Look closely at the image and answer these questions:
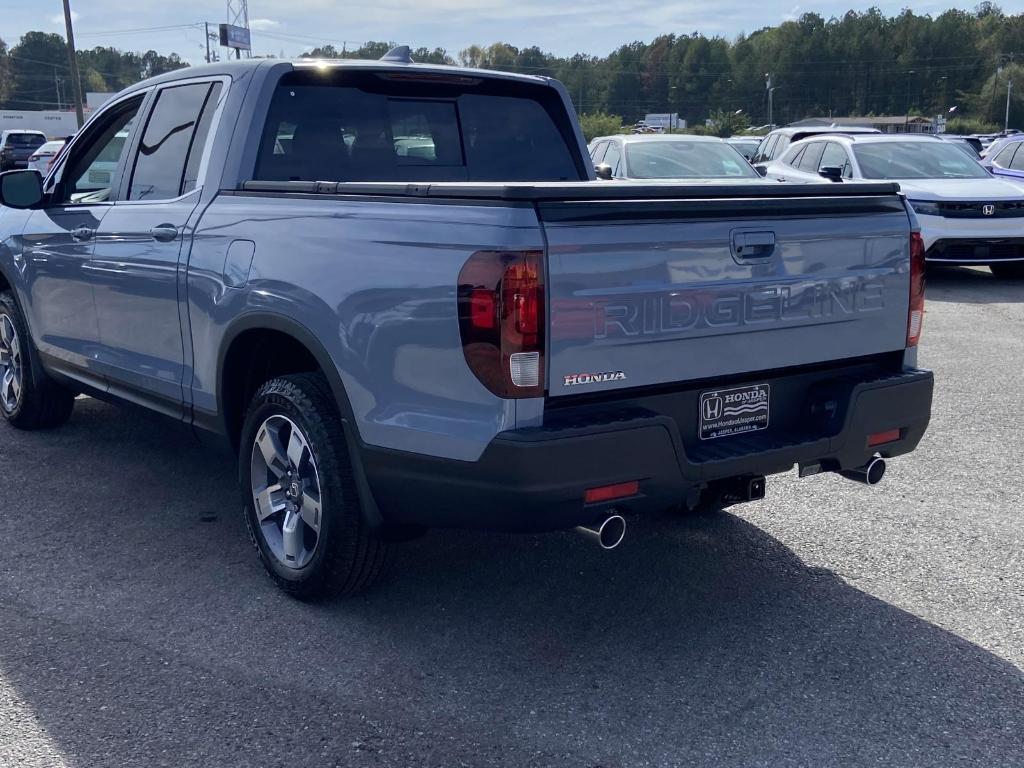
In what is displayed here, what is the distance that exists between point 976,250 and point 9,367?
1056 cm

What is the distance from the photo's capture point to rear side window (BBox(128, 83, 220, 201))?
15.9ft

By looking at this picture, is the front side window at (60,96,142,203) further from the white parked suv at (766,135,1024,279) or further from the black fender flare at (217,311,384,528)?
the white parked suv at (766,135,1024,279)

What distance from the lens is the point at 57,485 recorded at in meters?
5.72

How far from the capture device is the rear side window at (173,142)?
4848mm

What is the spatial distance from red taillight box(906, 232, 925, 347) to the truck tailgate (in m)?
0.05

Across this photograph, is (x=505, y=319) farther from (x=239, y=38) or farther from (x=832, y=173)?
(x=239, y=38)

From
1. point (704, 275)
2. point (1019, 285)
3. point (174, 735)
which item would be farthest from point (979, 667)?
point (1019, 285)

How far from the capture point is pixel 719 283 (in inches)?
142

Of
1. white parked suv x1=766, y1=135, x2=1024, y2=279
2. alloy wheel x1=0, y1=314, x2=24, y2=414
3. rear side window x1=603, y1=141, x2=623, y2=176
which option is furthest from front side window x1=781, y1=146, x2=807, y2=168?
alloy wheel x1=0, y1=314, x2=24, y2=414

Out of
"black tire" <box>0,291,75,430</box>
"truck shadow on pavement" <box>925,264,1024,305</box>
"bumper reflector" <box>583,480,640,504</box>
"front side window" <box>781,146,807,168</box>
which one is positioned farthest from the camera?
"front side window" <box>781,146,807,168</box>

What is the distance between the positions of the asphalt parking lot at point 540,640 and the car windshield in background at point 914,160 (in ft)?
29.7

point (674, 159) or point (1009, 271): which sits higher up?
point (674, 159)

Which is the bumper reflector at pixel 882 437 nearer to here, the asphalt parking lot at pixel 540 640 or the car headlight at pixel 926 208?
the asphalt parking lot at pixel 540 640

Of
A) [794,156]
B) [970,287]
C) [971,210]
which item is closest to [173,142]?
[971,210]
